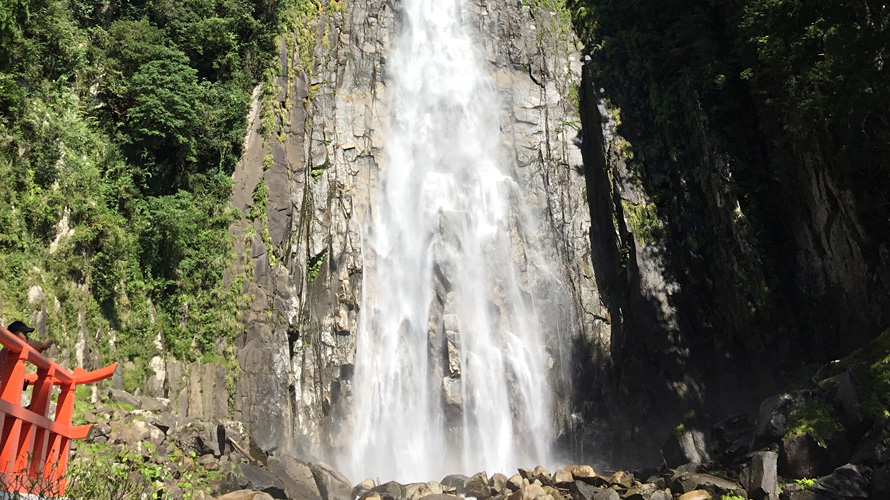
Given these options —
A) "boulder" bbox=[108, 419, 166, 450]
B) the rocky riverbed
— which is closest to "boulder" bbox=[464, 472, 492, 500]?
the rocky riverbed

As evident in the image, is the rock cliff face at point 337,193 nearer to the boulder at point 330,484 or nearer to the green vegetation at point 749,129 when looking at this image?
the boulder at point 330,484

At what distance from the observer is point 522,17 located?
2470cm

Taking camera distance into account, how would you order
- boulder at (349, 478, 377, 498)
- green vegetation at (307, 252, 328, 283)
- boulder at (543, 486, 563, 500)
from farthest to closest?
1. green vegetation at (307, 252, 328, 283)
2. boulder at (349, 478, 377, 498)
3. boulder at (543, 486, 563, 500)

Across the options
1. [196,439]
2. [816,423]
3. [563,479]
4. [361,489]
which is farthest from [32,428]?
[816,423]

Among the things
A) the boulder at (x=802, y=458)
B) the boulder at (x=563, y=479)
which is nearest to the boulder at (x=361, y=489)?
the boulder at (x=563, y=479)

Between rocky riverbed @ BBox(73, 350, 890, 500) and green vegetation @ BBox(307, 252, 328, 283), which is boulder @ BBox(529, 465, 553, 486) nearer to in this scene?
rocky riverbed @ BBox(73, 350, 890, 500)

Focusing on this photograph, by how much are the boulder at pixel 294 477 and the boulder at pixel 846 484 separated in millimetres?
8500

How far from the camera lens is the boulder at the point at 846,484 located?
9141 mm

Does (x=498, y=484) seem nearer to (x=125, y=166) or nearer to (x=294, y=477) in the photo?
(x=294, y=477)

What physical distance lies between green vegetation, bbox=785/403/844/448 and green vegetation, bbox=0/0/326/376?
1141 centimetres

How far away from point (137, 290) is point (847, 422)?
1310 centimetres

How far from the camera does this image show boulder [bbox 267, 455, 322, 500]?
12.0 m

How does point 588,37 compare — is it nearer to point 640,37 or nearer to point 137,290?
point 640,37

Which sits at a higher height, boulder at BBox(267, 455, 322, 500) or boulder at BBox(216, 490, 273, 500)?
boulder at BBox(267, 455, 322, 500)
